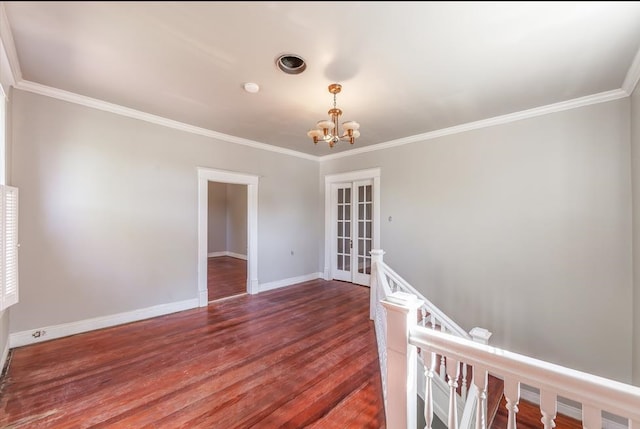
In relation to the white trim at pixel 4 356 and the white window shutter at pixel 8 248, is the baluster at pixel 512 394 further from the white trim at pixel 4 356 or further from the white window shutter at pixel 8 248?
the white trim at pixel 4 356

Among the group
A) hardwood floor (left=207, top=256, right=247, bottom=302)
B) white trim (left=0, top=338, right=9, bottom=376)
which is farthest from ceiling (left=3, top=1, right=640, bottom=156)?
hardwood floor (left=207, top=256, right=247, bottom=302)

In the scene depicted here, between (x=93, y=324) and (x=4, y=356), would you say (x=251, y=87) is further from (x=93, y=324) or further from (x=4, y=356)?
(x=4, y=356)

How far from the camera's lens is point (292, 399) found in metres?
1.96

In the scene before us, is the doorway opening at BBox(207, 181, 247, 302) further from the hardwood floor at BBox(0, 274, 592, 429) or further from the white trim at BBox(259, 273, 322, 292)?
the hardwood floor at BBox(0, 274, 592, 429)

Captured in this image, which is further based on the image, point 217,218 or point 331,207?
point 217,218

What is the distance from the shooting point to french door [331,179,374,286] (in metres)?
5.06

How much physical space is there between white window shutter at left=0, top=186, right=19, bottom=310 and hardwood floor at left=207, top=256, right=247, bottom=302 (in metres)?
2.40

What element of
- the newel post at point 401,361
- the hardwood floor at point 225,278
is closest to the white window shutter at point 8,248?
the hardwood floor at point 225,278

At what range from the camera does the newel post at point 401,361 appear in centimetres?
139

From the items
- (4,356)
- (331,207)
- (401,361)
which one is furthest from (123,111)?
(401,361)

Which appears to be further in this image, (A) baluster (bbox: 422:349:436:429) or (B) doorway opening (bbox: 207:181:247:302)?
(B) doorway opening (bbox: 207:181:247:302)

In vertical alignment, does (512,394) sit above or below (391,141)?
below

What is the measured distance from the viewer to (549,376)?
101 centimetres

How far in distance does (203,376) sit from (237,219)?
247 inches
